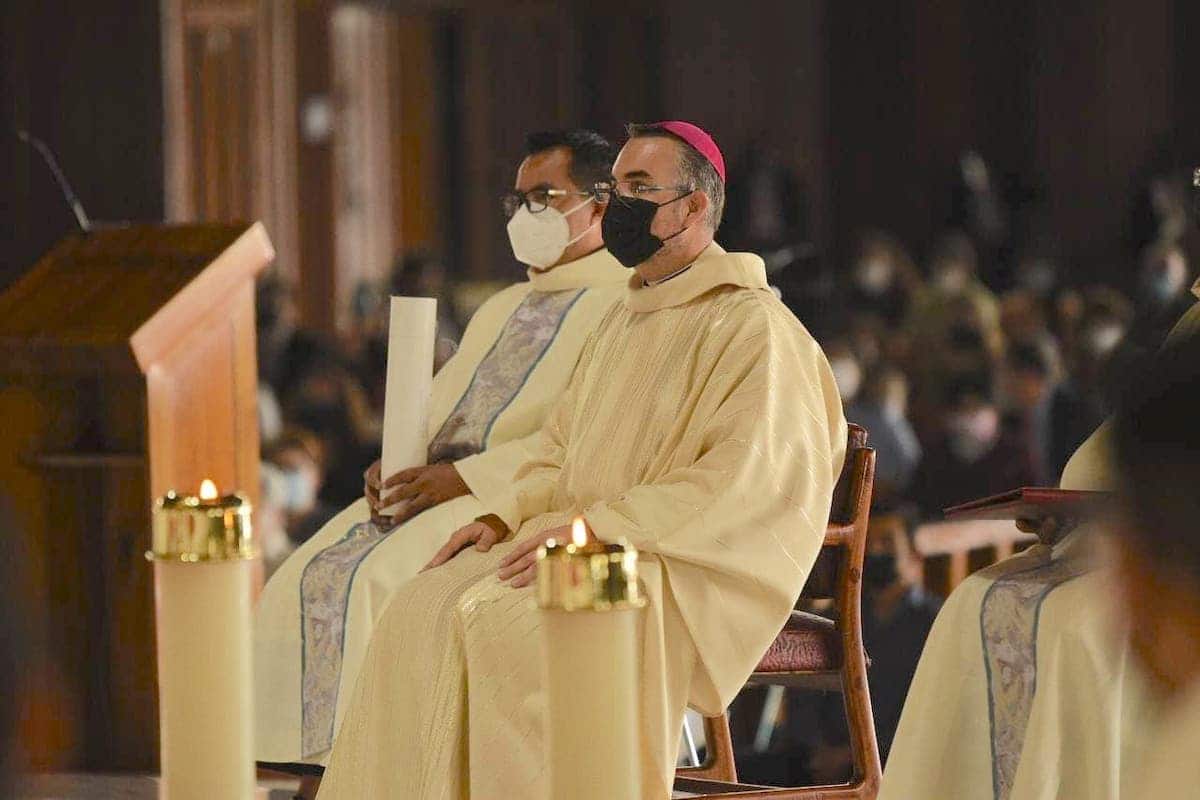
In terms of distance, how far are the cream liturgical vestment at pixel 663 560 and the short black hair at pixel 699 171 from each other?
10cm

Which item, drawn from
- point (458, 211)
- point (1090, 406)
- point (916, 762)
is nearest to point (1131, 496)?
point (916, 762)

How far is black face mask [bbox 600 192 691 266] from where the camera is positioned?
173 inches

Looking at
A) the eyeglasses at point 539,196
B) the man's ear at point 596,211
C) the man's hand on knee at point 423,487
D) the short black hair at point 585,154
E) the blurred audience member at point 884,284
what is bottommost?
the man's hand on knee at point 423,487

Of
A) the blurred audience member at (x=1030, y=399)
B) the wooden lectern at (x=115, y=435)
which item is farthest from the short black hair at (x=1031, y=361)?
the wooden lectern at (x=115, y=435)

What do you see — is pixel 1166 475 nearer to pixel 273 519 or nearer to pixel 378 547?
pixel 378 547

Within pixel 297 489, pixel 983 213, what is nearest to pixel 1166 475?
pixel 297 489

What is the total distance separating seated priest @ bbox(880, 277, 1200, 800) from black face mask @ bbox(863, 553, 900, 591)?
209cm

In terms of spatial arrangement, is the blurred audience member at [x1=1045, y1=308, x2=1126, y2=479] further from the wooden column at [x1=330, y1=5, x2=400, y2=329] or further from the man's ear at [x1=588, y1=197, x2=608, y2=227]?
the wooden column at [x1=330, y1=5, x2=400, y2=329]

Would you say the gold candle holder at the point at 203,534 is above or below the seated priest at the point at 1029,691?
→ above

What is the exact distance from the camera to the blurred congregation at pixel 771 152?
1210 cm

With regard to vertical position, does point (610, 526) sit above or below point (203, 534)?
above

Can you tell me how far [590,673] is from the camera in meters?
1.97

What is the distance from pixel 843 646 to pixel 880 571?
5.94 feet

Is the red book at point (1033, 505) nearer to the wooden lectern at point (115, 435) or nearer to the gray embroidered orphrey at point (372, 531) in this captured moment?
the gray embroidered orphrey at point (372, 531)
